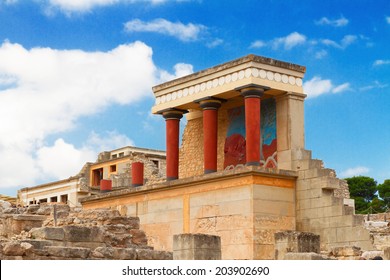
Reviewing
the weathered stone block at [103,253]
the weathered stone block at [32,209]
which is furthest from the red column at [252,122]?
the weathered stone block at [103,253]

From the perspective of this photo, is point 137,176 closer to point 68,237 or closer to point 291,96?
point 291,96

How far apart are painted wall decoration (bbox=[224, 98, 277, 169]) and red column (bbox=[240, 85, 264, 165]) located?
141 centimetres

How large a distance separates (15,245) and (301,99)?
1382 centimetres

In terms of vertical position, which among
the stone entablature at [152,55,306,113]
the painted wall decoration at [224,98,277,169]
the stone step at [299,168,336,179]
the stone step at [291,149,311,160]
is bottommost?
the stone step at [299,168,336,179]

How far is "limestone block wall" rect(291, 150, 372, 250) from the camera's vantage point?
2092 cm

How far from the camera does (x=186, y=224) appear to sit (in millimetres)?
23609

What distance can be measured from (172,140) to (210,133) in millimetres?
2371

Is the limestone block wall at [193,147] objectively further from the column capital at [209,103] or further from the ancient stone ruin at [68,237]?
the ancient stone ruin at [68,237]

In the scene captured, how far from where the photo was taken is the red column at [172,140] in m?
26.4

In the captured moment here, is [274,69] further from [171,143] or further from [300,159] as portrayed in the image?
[171,143]

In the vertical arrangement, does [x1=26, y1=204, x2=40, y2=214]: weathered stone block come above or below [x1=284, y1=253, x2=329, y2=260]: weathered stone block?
above

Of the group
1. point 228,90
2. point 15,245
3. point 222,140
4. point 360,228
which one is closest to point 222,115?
point 222,140

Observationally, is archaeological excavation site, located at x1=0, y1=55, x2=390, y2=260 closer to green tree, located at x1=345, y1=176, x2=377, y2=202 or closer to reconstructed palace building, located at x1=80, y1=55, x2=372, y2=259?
reconstructed palace building, located at x1=80, y1=55, x2=372, y2=259

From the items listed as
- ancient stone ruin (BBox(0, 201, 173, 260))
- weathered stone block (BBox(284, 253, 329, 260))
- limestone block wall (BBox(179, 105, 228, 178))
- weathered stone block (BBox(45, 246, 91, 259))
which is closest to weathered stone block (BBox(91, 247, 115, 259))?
ancient stone ruin (BBox(0, 201, 173, 260))
